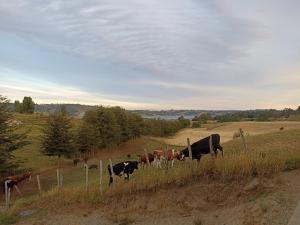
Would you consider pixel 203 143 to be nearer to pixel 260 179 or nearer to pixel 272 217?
pixel 260 179

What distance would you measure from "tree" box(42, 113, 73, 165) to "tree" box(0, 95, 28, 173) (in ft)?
40.0

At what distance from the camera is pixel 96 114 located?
238 ft

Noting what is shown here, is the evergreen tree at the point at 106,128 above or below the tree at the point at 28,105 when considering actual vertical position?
below

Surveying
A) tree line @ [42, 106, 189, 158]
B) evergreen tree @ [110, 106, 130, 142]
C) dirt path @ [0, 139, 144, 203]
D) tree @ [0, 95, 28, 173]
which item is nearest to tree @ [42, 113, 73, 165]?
tree line @ [42, 106, 189, 158]

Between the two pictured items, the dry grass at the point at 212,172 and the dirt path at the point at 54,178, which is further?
the dirt path at the point at 54,178

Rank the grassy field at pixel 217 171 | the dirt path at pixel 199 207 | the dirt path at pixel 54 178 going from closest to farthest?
1. the dirt path at pixel 199 207
2. the grassy field at pixel 217 171
3. the dirt path at pixel 54 178

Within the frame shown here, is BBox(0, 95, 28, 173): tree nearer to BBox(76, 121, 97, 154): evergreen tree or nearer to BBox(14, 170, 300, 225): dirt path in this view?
BBox(14, 170, 300, 225): dirt path

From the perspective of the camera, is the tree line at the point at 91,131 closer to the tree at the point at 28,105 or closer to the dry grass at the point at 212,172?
the dry grass at the point at 212,172

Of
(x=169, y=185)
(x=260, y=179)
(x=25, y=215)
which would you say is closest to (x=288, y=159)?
(x=260, y=179)

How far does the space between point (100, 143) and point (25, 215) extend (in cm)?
4488

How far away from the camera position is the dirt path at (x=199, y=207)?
51.6 ft

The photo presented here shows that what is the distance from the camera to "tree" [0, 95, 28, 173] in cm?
4084

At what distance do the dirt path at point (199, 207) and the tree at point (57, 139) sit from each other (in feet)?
108

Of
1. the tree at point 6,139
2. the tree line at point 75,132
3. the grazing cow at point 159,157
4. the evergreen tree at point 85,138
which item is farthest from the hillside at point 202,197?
the evergreen tree at point 85,138
